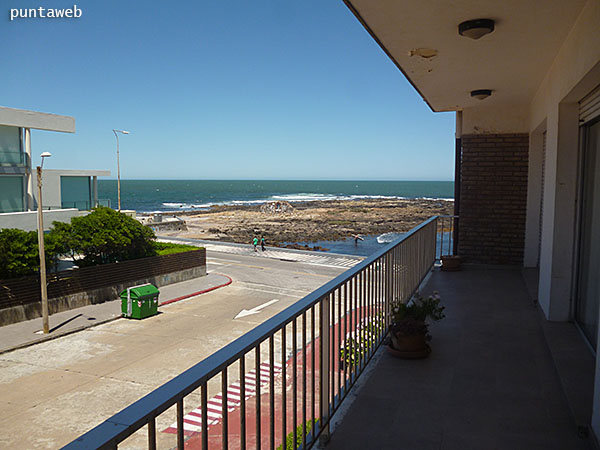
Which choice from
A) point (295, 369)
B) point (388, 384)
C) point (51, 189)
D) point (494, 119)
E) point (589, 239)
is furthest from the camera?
point (51, 189)

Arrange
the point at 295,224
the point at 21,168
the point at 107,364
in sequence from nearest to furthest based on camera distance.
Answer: the point at 107,364 < the point at 21,168 < the point at 295,224

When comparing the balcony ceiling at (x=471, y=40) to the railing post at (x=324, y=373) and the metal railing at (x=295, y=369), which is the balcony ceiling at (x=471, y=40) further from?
the railing post at (x=324, y=373)

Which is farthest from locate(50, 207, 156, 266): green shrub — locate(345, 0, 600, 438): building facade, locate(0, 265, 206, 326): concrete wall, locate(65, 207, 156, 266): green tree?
locate(345, 0, 600, 438): building facade

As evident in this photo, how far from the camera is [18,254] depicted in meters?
15.7

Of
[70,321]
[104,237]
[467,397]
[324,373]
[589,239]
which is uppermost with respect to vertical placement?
[589,239]

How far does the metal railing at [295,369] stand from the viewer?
1.28m

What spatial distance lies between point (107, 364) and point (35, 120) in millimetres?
15989

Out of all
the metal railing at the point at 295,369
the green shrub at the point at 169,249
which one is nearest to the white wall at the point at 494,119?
the metal railing at the point at 295,369

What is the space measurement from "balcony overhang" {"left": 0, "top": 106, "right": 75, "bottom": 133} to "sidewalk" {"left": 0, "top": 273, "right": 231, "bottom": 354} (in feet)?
32.6

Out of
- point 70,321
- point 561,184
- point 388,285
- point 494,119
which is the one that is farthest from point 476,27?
point 70,321

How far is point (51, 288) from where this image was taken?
54.3 ft

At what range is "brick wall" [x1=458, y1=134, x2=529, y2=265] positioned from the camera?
938 cm

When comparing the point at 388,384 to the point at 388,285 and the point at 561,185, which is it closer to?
the point at 388,285

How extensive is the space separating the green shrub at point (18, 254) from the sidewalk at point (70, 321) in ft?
5.40
